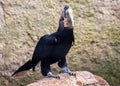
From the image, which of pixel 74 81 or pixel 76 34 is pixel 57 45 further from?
pixel 76 34

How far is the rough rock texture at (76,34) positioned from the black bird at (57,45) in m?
0.85

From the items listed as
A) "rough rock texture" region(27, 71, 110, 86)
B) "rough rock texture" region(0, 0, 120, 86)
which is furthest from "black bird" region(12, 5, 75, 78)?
"rough rock texture" region(0, 0, 120, 86)

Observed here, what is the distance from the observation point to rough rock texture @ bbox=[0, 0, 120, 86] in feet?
14.4

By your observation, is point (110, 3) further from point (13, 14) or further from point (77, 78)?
point (77, 78)

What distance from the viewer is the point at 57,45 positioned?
3.39 meters

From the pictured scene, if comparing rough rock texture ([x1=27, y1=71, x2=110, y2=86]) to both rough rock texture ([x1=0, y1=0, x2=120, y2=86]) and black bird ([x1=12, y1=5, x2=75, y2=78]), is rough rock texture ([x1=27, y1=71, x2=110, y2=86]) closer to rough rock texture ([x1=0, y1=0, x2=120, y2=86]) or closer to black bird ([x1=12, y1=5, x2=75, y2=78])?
black bird ([x1=12, y1=5, x2=75, y2=78])

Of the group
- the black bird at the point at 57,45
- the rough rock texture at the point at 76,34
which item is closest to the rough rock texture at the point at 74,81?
the black bird at the point at 57,45

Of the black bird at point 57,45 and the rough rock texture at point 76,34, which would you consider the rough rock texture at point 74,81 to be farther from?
the rough rock texture at point 76,34

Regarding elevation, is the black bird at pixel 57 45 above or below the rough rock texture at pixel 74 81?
above

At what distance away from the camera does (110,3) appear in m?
4.57

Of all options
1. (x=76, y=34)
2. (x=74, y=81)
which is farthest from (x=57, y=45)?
(x=76, y=34)

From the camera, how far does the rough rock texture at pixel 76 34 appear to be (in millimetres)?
4379

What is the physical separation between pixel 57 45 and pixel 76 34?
1091 millimetres

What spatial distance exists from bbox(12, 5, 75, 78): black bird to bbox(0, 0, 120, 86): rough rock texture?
85 cm
